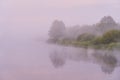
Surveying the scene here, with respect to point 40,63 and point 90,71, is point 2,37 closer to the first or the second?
point 40,63

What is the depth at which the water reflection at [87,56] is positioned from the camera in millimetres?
3236

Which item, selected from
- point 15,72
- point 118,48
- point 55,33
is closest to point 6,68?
point 15,72

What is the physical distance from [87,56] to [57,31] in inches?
19.1

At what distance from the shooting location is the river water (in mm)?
3072

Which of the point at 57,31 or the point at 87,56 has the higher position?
the point at 57,31

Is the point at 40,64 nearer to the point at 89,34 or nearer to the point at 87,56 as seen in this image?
the point at 87,56

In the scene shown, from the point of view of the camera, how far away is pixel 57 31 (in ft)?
11.6


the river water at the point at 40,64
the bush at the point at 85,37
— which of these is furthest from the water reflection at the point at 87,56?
the bush at the point at 85,37

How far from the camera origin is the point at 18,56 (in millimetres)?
3438

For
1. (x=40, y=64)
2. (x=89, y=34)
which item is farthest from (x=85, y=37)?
(x=40, y=64)

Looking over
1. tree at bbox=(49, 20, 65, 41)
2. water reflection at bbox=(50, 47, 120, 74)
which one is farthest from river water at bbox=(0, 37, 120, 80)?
tree at bbox=(49, 20, 65, 41)

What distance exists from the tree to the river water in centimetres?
11

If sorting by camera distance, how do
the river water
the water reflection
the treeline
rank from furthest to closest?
the treeline → the water reflection → the river water

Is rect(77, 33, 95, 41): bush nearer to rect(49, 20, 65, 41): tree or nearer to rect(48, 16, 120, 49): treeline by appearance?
rect(48, 16, 120, 49): treeline
